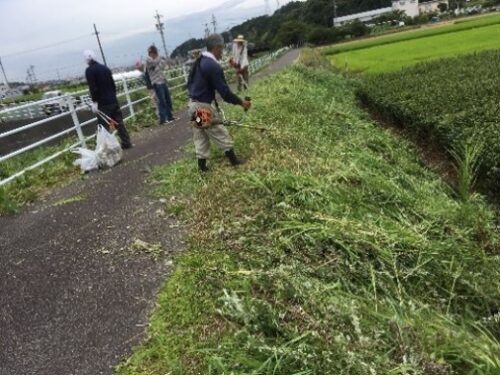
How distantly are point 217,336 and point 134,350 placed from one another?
0.58 metres

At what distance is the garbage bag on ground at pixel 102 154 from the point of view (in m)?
8.48

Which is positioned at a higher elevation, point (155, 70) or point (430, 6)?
point (155, 70)

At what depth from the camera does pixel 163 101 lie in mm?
12867

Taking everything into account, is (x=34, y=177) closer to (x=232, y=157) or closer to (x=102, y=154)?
(x=102, y=154)

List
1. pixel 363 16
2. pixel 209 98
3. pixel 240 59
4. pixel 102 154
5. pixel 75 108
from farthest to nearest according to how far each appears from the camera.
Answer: pixel 363 16, pixel 240 59, pixel 75 108, pixel 102 154, pixel 209 98

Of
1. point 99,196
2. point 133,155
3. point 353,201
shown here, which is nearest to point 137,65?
point 133,155

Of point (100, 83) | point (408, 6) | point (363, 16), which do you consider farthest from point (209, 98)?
point (408, 6)

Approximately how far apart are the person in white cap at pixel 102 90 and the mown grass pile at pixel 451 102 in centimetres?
561

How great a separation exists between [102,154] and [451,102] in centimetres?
645

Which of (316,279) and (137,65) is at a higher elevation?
(137,65)

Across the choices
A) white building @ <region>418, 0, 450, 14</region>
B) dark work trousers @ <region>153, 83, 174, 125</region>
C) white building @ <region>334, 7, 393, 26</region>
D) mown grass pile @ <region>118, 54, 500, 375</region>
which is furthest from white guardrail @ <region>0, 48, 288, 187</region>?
white building @ <region>418, 0, 450, 14</region>

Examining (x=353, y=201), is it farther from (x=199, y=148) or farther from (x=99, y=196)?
(x=99, y=196)

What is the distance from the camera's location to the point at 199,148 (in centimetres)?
682

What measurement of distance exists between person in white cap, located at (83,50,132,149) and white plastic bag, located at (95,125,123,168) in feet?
2.46
